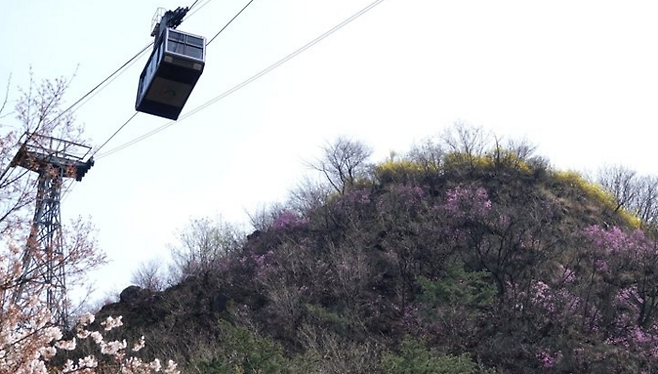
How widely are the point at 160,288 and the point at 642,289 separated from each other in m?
21.6

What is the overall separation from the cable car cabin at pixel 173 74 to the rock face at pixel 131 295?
22195mm

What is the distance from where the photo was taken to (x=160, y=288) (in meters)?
33.8

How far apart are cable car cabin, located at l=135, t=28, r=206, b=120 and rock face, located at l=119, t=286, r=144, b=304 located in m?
22.2

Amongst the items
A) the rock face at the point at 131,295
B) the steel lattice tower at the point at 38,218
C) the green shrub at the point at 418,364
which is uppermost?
the rock face at the point at 131,295

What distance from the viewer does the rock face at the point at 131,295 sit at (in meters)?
29.8

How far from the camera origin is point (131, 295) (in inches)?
1196

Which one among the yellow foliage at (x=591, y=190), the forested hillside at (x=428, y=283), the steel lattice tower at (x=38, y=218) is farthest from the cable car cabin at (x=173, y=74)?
the yellow foliage at (x=591, y=190)

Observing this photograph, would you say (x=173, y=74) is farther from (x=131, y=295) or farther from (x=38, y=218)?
(x=131, y=295)

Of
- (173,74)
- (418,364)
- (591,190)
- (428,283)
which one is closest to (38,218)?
(173,74)

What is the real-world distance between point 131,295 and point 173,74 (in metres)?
23.3

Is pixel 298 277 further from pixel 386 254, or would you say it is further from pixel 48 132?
pixel 48 132

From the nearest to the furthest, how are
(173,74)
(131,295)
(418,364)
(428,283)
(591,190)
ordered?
(173,74), (418,364), (428,283), (131,295), (591,190)

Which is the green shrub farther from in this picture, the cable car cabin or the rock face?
the rock face

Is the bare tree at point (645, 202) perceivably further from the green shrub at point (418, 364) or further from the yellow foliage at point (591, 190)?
the green shrub at point (418, 364)
